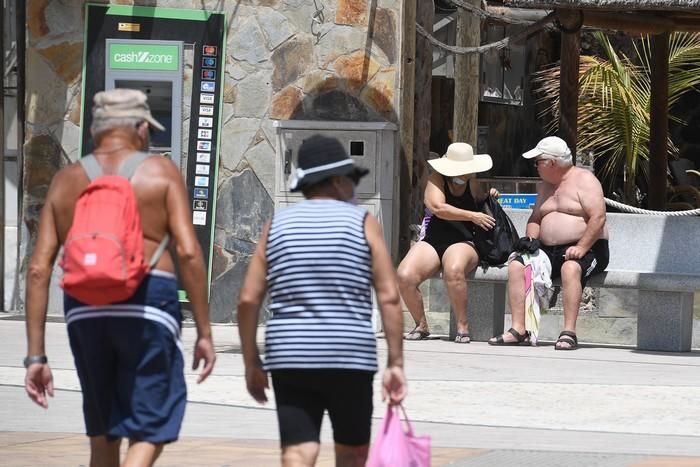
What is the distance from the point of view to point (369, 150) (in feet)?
40.9

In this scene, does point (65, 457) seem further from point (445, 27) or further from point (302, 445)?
point (445, 27)

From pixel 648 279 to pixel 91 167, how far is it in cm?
684

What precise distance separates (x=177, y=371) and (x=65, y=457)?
1.87 metres

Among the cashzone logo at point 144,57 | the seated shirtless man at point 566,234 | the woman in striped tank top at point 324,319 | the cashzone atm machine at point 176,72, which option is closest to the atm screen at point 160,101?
the cashzone atm machine at point 176,72

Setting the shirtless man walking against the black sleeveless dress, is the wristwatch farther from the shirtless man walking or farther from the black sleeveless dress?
the black sleeveless dress

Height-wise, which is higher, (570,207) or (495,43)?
(495,43)

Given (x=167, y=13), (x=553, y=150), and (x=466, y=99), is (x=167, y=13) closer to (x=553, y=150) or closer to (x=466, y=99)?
(x=466, y=99)

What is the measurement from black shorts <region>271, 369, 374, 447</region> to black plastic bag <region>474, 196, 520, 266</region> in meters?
6.84

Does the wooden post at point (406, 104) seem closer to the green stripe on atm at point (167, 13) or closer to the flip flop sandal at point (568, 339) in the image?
the green stripe on atm at point (167, 13)

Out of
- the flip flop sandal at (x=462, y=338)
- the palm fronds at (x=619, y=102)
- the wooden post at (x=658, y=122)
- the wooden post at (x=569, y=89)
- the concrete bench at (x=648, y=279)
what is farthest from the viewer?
the palm fronds at (x=619, y=102)

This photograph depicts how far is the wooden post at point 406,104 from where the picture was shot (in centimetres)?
1262

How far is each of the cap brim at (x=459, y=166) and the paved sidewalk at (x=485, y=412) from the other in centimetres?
135

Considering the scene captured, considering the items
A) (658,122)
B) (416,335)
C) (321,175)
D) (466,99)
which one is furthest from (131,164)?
(658,122)

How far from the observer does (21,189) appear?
13305 mm
